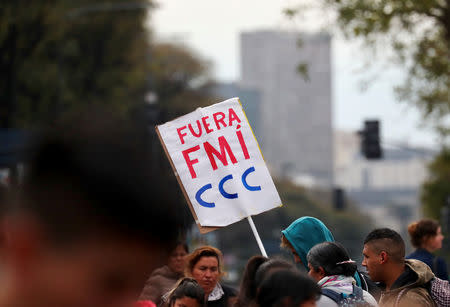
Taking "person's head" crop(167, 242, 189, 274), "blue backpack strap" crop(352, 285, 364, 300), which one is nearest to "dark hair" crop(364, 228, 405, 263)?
"blue backpack strap" crop(352, 285, 364, 300)

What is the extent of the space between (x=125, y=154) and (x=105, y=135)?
152 mm

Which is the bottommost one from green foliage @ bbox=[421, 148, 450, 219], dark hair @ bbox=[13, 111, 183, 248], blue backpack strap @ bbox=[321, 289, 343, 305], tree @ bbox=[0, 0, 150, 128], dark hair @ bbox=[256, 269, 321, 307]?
green foliage @ bbox=[421, 148, 450, 219]

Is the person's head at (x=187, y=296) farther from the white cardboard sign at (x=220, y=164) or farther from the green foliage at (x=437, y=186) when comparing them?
the green foliage at (x=437, y=186)

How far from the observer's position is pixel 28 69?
3023 centimetres

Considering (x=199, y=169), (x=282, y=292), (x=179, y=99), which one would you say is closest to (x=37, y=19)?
(x=199, y=169)

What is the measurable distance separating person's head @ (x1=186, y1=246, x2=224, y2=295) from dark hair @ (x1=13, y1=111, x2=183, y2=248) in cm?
424

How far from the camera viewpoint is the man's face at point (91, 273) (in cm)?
196

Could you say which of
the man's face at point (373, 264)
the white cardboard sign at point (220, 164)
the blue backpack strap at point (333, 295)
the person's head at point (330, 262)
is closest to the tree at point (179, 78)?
the white cardboard sign at point (220, 164)

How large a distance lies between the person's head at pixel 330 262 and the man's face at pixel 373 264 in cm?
37

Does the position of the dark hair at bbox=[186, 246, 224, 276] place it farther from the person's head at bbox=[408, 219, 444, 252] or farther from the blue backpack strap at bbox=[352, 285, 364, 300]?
the blue backpack strap at bbox=[352, 285, 364, 300]

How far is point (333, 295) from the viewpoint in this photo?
453 cm

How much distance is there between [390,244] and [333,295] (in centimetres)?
74

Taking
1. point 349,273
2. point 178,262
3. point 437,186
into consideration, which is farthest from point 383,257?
point 437,186

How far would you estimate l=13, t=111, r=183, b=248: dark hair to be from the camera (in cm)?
198
